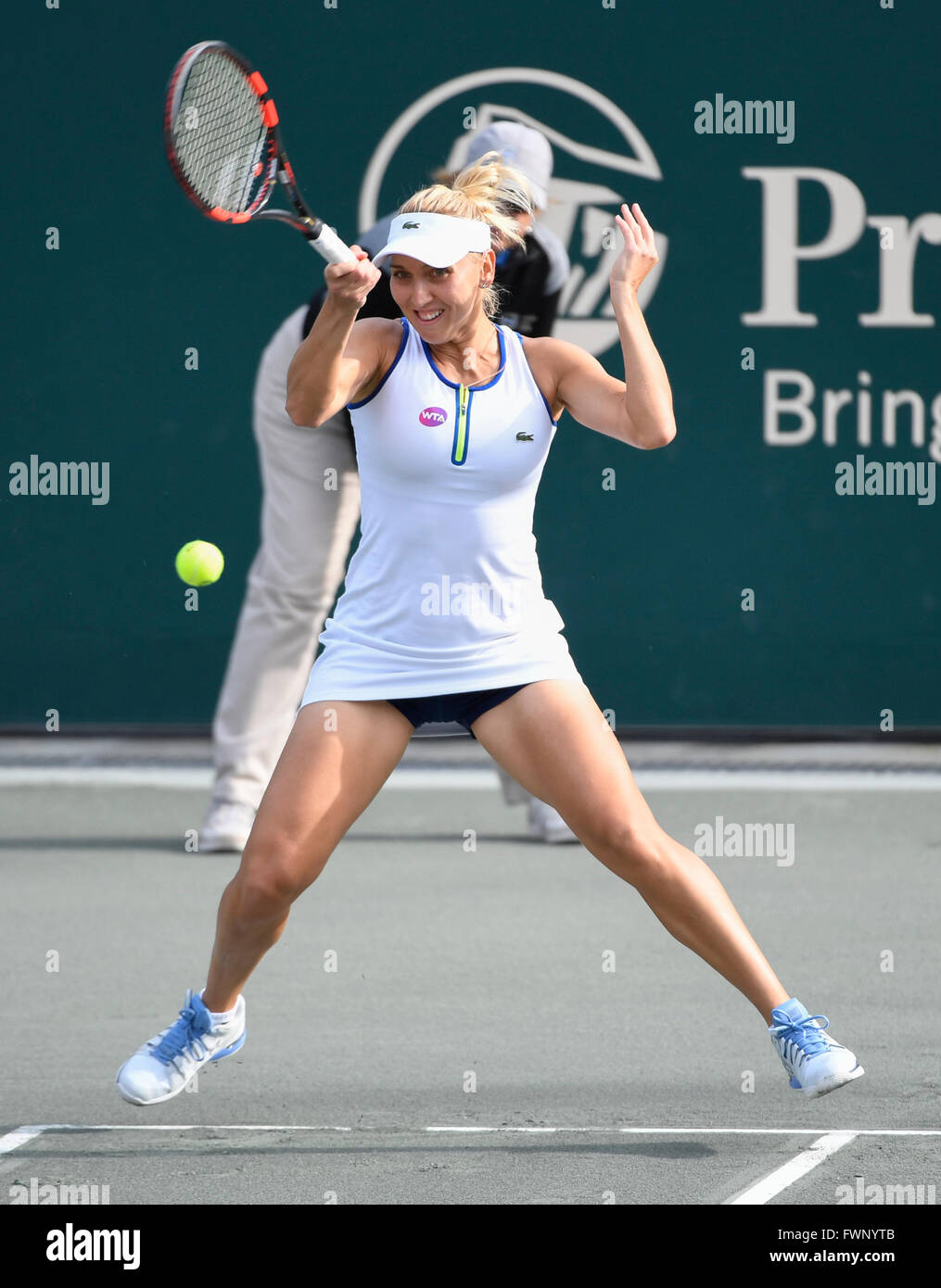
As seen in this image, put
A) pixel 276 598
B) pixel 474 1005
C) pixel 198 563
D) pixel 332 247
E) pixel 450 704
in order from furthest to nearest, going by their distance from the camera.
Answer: pixel 198 563 < pixel 276 598 < pixel 474 1005 < pixel 450 704 < pixel 332 247

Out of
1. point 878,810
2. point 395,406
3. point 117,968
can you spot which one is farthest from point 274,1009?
point 878,810

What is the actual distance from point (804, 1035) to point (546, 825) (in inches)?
138

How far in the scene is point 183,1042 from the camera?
157 inches

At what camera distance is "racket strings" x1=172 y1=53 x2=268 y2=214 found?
3.95m

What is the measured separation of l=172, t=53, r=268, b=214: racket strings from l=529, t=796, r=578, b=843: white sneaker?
3514mm

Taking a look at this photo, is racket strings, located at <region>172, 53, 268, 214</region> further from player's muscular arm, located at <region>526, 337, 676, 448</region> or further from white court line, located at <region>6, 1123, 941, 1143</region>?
white court line, located at <region>6, 1123, 941, 1143</region>

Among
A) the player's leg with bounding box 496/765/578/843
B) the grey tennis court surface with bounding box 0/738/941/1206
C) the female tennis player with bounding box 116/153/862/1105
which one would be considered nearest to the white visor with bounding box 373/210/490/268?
the female tennis player with bounding box 116/153/862/1105

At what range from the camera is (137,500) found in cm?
898

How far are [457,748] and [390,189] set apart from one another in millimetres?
2451

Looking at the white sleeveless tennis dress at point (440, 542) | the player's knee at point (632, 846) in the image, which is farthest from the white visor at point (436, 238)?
the player's knee at point (632, 846)

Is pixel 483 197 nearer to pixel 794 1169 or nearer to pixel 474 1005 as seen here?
pixel 794 1169
